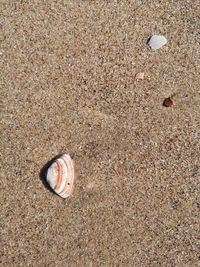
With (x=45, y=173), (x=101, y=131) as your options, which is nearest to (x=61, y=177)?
(x=45, y=173)

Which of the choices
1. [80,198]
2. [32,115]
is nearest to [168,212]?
[80,198]

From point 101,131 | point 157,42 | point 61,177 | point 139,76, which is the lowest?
point 61,177

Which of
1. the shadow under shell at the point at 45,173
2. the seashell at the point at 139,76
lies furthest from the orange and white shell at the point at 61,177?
the seashell at the point at 139,76

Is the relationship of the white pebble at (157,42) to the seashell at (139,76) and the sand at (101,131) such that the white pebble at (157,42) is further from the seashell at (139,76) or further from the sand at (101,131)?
the seashell at (139,76)

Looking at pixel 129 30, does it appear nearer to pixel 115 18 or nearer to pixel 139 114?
pixel 115 18

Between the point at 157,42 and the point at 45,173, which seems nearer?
the point at 45,173

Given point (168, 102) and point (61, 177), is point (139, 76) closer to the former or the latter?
point (168, 102)

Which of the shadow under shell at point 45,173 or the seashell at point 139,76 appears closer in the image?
the shadow under shell at point 45,173
